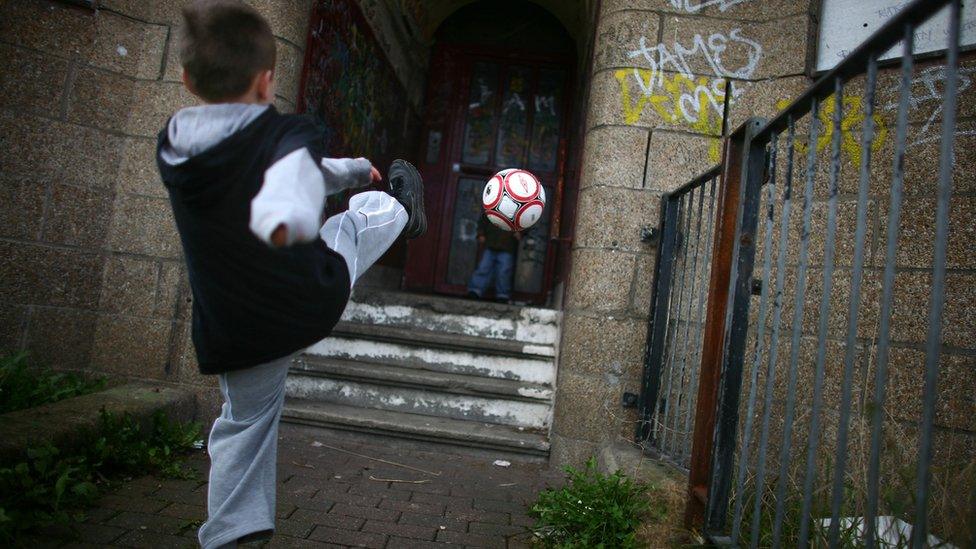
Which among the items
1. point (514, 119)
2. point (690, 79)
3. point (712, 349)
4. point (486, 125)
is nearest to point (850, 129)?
point (690, 79)

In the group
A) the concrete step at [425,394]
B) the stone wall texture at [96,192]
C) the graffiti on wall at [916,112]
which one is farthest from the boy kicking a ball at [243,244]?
the graffiti on wall at [916,112]

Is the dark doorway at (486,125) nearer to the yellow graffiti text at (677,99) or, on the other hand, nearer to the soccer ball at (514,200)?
the yellow graffiti text at (677,99)

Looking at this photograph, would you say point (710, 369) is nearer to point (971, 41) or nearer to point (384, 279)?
point (971, 41)

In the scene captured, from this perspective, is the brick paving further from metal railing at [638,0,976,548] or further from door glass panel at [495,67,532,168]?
door glass panel at [495,67,532,168]

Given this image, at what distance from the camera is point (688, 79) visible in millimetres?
3639

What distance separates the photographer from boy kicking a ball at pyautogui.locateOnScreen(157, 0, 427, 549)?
1.52 metres

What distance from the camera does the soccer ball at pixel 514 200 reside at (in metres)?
3.34

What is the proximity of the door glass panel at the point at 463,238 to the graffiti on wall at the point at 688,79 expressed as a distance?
9.69 feet

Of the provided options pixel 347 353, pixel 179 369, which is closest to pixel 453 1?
pixel 347 353

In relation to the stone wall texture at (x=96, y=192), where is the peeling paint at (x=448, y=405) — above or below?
below

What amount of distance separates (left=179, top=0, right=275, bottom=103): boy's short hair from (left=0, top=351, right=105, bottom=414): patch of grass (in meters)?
2.09

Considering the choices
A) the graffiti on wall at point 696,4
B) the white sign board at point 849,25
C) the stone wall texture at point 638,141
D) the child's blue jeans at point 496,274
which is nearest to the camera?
the white sign board at point 849,25

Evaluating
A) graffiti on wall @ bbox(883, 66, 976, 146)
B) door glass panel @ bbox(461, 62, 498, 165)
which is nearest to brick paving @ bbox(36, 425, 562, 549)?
graffiti on wall @ bbox(883, 66, 976, 146)

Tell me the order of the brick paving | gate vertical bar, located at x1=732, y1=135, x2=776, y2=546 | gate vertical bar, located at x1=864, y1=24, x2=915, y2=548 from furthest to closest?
the brick paving, gate vertical bar, located at x1=732, y1=135, x2=776, y2=546, gate vertical bar, located at x1=864, y1=24, x2=915, y2=548
